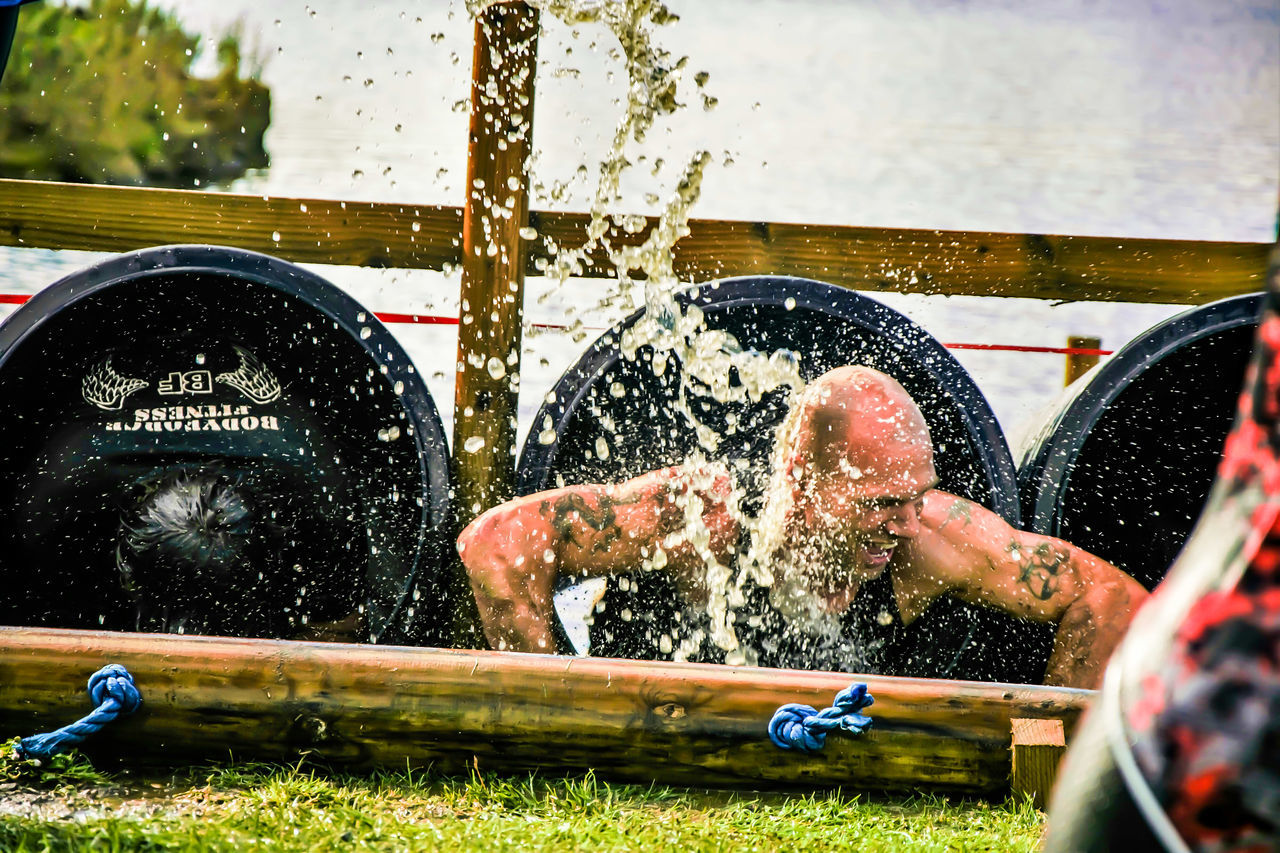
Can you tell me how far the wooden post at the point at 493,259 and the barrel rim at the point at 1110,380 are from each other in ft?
4.38

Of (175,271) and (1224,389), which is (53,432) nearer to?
(175,271)

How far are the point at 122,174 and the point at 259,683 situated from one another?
985 inches

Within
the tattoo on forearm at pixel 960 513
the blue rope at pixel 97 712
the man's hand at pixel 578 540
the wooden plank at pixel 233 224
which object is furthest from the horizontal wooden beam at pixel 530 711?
the wooden plank at pixel 233 224

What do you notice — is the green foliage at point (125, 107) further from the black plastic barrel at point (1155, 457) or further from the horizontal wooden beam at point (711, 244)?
the black plastic barrel at point (1155, 457)

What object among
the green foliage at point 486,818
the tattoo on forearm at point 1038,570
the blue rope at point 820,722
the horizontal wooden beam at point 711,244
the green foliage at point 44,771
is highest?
the horizontal wooden beam at point 711,244

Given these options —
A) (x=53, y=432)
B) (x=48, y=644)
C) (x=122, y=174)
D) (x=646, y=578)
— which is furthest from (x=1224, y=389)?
(x=122, y=174)

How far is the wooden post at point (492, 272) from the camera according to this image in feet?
8.64

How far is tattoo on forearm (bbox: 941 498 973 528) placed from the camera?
8.41 feet

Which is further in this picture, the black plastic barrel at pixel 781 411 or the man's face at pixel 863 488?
the black plastic barrel at pixel 781 411

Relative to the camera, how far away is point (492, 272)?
104 inches

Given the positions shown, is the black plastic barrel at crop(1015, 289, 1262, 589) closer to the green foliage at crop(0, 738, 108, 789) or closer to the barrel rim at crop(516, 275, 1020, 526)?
the barrel rim at crop(516, 275, 1020, 526)

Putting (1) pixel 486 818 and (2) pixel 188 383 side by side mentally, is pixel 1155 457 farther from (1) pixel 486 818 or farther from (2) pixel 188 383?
(2) pixel 188 383

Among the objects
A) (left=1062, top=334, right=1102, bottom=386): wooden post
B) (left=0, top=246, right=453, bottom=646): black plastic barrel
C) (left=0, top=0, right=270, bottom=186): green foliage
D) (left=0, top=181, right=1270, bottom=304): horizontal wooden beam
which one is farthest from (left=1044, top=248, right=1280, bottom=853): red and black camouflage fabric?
(left=0, top=0, right=270, bottom=186): green foliage

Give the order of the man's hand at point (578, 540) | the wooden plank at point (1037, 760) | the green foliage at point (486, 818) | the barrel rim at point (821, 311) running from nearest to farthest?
the green foliage at point (486, 818) < the wooden plank at point (1037, 760) < the man's hand at point (578, 540) < the barrel rim at point (821, 311)
